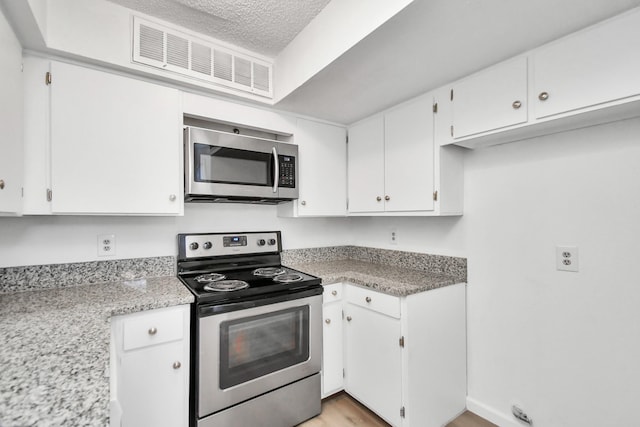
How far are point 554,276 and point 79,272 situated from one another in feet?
8.58

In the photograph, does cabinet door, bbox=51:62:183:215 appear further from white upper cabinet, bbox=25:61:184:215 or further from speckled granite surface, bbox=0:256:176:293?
speckled granite surface, bbox=0:256:176:293

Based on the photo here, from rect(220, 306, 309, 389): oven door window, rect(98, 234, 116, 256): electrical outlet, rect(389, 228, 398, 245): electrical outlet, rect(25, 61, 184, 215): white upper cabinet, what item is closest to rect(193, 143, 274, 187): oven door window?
rect(25, 61, 184, 215): white upper cabinet

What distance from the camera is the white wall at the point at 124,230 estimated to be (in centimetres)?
151

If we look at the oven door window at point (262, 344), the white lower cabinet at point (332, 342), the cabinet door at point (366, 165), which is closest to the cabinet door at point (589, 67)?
the cabinet door at point (366, 165)

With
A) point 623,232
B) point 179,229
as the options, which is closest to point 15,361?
point 179,229

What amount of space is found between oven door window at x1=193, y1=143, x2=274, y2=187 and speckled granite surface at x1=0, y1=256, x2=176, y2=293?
634mm

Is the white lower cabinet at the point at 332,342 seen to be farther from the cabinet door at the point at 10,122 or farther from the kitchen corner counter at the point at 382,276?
the cabinet door at the point at 10,122

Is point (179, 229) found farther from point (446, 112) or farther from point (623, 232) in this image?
point (623, 232)

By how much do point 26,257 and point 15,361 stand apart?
114cm

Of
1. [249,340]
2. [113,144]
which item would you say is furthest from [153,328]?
[113,144]

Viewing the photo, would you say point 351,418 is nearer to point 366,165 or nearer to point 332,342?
point 332,342

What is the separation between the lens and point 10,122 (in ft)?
3.70

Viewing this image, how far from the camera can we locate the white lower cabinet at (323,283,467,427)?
1622mm

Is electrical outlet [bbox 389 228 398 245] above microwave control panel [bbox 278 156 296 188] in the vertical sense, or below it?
below
